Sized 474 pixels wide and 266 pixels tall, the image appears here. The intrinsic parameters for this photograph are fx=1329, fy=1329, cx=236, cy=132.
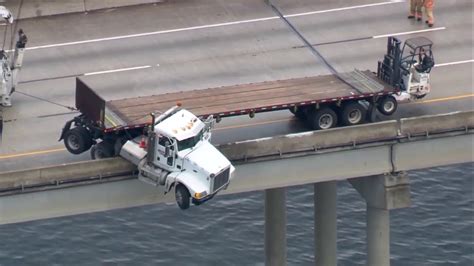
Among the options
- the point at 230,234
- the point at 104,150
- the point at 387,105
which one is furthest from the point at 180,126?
the point at 230,234

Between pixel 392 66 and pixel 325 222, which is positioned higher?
pixel 392 66

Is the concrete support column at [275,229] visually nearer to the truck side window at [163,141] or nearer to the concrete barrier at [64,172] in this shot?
the concrete barrier at [64,172]

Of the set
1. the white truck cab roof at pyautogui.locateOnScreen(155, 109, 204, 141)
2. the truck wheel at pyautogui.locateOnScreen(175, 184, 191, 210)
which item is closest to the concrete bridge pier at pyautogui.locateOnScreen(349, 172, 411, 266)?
the white truck cab roof at pyautogui.locateOnScreen(155, 109, 204, 141)

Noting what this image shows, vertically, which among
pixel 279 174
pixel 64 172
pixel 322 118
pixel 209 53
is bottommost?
pixel 64 172

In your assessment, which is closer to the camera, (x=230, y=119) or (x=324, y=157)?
(x=324, y=157)

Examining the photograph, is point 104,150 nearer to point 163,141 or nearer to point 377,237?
point 163,141

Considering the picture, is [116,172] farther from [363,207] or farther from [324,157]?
[363,207]

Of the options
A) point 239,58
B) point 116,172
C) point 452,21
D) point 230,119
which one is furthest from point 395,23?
point 116,172

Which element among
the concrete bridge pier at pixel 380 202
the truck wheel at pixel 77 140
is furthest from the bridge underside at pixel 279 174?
the truck wheel at pixel 77 140
